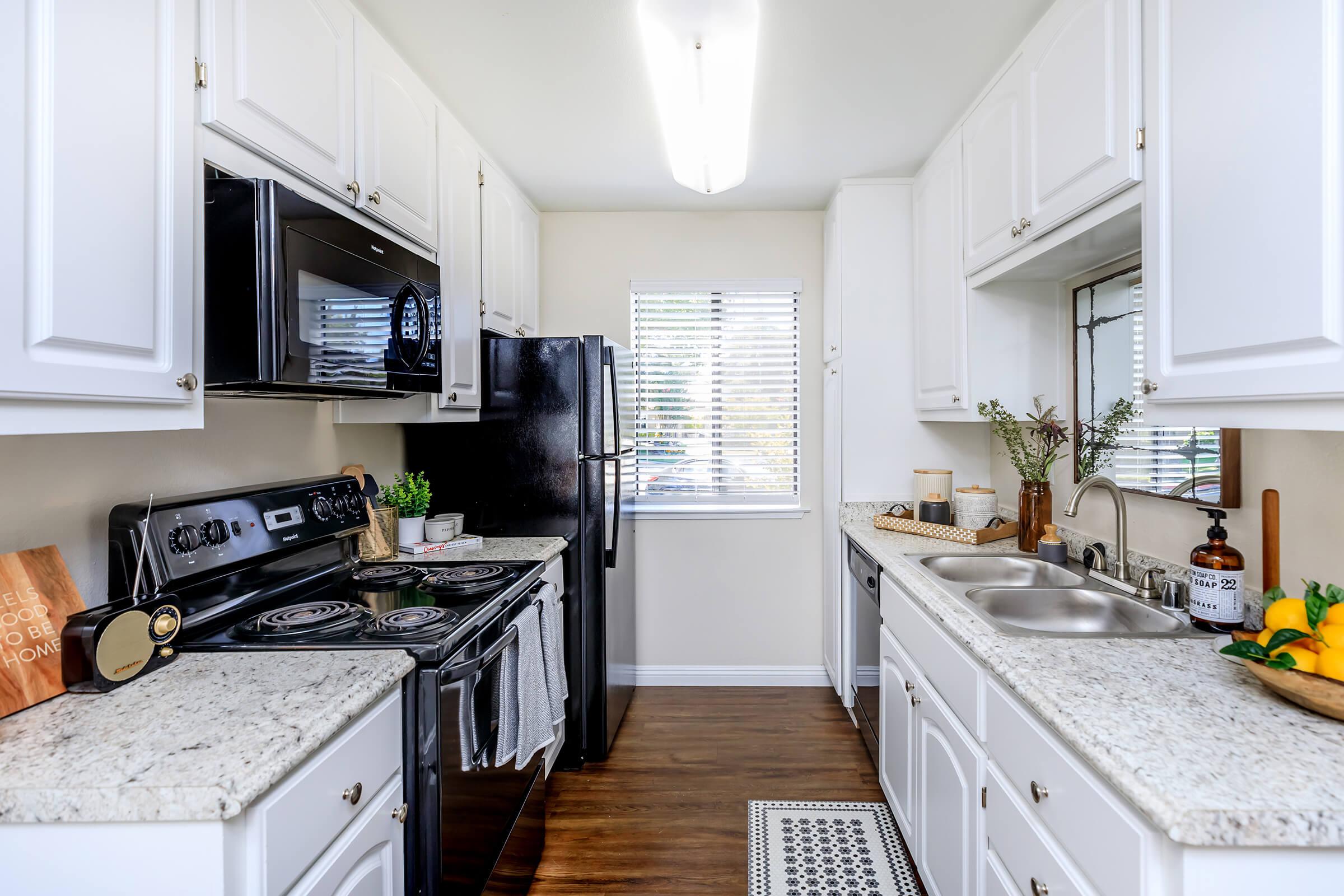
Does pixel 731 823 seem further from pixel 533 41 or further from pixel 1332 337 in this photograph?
pixel 533 41

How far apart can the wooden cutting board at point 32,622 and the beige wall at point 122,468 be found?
0.12 metres

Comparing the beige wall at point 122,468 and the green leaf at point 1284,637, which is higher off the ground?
the beige wall at point 122,468

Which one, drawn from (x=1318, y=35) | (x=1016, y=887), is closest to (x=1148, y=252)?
(x=1318, y=35)

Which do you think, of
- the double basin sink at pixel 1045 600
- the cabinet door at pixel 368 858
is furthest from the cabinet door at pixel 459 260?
the double basin sink at pixel 1045 600

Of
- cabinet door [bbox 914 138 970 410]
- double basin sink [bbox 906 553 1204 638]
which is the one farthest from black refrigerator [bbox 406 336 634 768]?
cabinet door [bbox 914 138 970 410]

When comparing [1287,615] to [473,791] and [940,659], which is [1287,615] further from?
[473,791]

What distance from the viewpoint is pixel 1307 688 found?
0.97 meters

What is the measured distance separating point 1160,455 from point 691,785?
6.33 ft

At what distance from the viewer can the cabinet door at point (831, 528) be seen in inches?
119

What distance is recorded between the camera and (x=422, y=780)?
1280 mm

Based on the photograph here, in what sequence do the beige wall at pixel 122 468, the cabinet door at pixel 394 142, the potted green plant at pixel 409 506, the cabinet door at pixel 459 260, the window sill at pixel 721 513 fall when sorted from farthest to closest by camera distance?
the window sill at pixel 721 513, the potted green plant at pixel 409 506, the cabinet door at pixel 459 260, the cabinet door at pixel 394 142, the beige wall at pixel 122 468

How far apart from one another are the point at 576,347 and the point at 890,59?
4.65 ft

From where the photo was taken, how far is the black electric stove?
1297 millimetres

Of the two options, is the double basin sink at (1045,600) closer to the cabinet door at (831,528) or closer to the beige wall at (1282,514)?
the beige wall at (1282,514)
